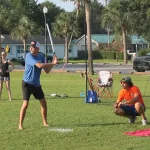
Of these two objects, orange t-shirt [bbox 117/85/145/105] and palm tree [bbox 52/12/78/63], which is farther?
palm tree [bbox 52/12/78/63]

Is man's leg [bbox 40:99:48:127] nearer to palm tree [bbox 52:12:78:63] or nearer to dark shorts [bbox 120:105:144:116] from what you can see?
dark shorts [bbox 120:105:144:116]

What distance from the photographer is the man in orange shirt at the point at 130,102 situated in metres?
10.6

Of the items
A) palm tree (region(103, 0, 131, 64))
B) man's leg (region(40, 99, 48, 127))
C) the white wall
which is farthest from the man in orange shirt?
the white wall

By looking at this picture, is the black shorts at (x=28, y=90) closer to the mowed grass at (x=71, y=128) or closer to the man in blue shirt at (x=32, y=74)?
the man in blue shirt at (x=32, y=74)

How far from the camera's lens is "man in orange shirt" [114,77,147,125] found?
10617mm

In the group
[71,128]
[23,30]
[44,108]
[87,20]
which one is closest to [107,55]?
[23,30]

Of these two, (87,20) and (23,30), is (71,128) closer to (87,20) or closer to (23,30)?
(87,20)

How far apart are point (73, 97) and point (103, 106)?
305cm

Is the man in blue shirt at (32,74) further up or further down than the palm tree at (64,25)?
further down

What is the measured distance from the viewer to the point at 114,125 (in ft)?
35.1

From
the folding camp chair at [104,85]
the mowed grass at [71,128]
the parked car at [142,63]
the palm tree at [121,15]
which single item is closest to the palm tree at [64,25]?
the palm tree at [121,15]

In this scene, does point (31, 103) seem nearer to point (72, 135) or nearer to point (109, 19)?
point (72, 135)

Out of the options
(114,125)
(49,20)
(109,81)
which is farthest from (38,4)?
(114,125)

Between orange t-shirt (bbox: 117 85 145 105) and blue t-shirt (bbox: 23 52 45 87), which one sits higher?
blue t-shirt (bbox: 23 52 45 87)
